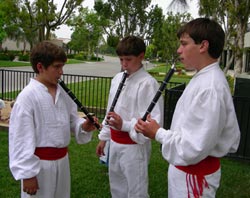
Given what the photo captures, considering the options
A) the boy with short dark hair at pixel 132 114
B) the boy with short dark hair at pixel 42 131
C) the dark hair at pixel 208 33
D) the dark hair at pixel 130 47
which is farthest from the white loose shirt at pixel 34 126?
the dark hair at pixel 208 33

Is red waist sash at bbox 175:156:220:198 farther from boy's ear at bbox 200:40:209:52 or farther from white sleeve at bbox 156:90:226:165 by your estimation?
boy's ear at bbox 200:40:209:52

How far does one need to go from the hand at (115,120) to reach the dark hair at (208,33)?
1.12 m

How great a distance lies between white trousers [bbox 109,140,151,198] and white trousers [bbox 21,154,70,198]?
0.56 meters

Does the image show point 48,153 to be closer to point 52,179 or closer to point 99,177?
point 52,179

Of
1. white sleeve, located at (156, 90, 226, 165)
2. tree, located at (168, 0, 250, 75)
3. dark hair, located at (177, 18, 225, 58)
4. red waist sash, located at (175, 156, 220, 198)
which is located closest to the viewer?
white sleeve, located at (156, 90, 226, 165)

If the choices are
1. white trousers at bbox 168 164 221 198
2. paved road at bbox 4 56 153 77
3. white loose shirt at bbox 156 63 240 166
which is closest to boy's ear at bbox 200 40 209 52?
white loose shirt at bbox 156 63 240 166

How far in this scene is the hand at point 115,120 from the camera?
303 centimetres

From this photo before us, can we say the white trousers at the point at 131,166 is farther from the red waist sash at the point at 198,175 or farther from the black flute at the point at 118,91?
the red waist sash at the point at 198,175

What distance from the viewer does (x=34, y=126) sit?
102 inches

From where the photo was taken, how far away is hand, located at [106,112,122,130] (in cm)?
303

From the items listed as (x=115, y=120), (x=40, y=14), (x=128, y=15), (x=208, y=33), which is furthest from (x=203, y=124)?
(x=128, y=15)

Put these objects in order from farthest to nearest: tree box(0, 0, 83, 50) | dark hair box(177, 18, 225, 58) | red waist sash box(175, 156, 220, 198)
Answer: tree box(0, 0, 83, 50), red waist sash box(175, 156, 220, 198), dark hair box(177, 18, 225, 58)

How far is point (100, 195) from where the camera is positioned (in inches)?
174

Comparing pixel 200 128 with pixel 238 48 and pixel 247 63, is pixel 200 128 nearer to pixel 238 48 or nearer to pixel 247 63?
pixel 238 48
